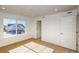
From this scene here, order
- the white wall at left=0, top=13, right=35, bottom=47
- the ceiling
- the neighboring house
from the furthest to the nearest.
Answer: the neighboring house → the white wall at left=0, top=13, right=35, bottom=47 → the ceiling

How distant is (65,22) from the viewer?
13.3 feet

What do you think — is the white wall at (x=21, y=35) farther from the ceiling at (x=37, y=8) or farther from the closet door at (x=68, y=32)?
the closet door at (x=68, y=32)

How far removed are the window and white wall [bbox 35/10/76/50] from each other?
79.8 inches

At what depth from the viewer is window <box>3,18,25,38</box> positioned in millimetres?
4725

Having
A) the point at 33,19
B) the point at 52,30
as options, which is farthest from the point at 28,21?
the point at 52,30

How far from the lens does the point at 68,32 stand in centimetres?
393

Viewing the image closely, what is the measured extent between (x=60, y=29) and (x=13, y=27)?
3.67m

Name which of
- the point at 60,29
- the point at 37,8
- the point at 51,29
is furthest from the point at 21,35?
the point at 60,29

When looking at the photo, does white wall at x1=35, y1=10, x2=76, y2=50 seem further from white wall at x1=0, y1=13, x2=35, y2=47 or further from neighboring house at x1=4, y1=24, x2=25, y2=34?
neighboring house at x1=4, y1=24, x2=25, y2=34

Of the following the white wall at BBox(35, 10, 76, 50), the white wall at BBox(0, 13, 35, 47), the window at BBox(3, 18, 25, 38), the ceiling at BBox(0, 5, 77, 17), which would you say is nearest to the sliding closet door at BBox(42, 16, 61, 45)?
the white wall at BBox(35, 10, 76, 50)

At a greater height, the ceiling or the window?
the ceiling

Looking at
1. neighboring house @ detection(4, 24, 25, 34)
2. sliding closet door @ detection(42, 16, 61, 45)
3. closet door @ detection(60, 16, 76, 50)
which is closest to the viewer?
closet door @ detection(60, 16, 76, 50)
